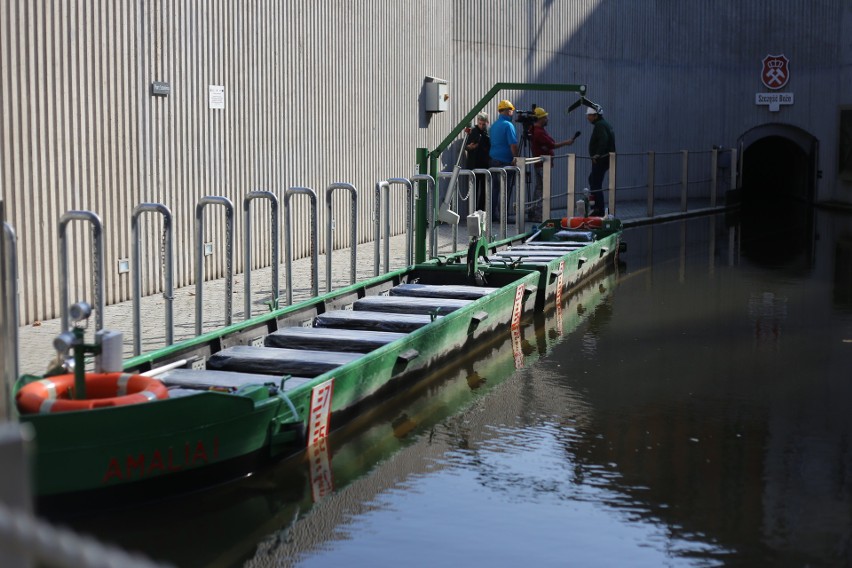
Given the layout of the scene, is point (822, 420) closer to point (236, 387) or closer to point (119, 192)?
point (236, 387)

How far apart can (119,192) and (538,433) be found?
5334 millimetres

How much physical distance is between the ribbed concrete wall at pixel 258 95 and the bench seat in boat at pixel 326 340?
2440 mm

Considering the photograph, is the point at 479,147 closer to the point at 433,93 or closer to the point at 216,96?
the point at 433,93

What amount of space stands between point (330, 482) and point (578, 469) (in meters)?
1.40

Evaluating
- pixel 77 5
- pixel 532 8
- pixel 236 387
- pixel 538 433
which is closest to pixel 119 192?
pixel 77 5

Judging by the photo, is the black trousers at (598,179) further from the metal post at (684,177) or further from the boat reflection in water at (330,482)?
the boat reflection in water at (330,482)

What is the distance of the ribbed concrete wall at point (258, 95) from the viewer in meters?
9.84

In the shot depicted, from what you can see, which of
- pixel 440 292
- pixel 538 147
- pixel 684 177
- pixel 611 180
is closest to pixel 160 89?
pixel 440 292

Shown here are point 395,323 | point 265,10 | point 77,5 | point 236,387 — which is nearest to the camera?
point 236,387

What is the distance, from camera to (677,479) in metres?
6.46

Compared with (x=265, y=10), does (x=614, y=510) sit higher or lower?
lower

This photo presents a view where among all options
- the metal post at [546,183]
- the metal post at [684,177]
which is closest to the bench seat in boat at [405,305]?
the metal post at [546,183]

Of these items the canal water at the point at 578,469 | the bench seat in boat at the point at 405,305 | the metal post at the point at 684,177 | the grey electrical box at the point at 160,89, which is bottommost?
the canal water at the point at 578,469

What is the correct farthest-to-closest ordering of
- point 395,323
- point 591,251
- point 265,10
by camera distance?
point 591,251 → point 265,10 → point 395,323
